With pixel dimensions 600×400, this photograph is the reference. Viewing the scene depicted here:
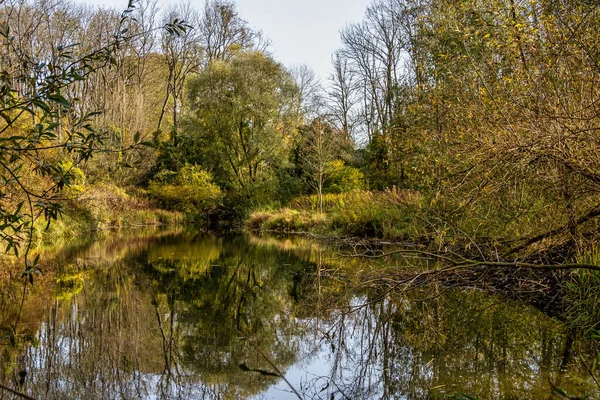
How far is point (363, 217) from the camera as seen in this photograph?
14523 millimetres

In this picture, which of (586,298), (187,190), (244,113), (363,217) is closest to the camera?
(586,298)

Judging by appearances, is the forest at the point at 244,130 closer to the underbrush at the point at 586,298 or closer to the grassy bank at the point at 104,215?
the grassy bank at the point at 104,215

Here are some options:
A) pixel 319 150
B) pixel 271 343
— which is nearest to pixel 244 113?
pixel 319 150

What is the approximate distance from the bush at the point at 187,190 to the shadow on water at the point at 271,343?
15376 mm

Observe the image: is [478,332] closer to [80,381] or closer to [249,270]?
[80,381]

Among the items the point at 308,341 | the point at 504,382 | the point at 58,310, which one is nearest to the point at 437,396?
the point at 504,382

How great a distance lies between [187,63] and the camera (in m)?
28.4

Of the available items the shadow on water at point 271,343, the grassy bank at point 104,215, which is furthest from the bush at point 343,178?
the shadow on water at point 271,343

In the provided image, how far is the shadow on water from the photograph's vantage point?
353cm

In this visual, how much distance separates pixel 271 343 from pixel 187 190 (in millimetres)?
19427

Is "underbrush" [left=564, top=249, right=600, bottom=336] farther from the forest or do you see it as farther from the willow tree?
the willow tree

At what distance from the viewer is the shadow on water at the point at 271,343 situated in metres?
3.53

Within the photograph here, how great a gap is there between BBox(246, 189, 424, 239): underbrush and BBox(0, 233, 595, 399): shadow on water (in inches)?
204

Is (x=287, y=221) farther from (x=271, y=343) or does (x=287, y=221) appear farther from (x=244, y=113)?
(x=271, y=343)
